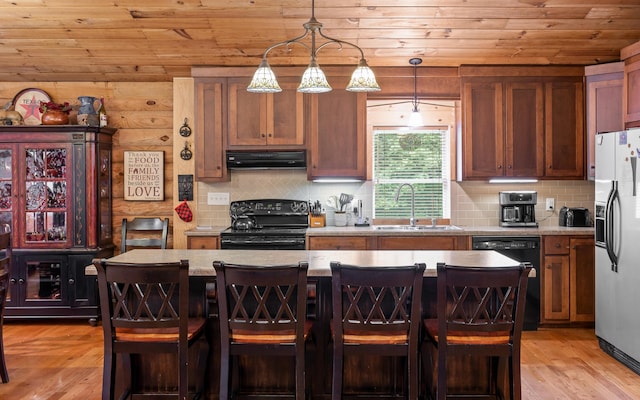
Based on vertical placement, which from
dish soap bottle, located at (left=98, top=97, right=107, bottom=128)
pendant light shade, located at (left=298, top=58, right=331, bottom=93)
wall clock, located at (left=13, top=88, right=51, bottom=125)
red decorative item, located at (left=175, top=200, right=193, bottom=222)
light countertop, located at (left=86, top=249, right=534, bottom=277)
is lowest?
light countertop, located at (left=86, top=249, right=534, bottom=277)

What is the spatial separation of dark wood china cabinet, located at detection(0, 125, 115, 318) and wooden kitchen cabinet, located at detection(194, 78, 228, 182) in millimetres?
939

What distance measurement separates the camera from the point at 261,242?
4.73m

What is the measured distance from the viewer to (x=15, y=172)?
4969 mm

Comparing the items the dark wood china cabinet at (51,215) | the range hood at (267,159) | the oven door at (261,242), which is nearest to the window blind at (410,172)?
the range hood at (267,159)

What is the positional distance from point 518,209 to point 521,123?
0.79m

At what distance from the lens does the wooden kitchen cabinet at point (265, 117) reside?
5023mm

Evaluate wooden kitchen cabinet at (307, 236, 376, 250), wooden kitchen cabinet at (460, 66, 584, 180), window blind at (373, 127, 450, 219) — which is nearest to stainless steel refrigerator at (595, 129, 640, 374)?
wooden kitchen cabinet at (460, 66, 584, 180)

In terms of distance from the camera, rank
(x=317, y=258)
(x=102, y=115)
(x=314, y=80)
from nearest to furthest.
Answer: (x=314, y=80), (x=317, y=258), (x=102, y=115)

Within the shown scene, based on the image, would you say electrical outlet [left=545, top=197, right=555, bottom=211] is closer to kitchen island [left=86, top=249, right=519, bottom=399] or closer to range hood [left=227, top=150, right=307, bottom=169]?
range hood [left=227, top=150, right=307, bottom=169]

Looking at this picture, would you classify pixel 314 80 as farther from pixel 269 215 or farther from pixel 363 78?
pixel 269 215

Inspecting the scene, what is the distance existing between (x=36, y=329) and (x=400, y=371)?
3526mm

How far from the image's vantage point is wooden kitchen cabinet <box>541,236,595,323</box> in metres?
4.72

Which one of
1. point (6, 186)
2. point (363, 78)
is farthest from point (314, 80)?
point (6, 186)

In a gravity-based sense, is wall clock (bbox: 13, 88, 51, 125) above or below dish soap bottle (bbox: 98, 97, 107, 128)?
above
